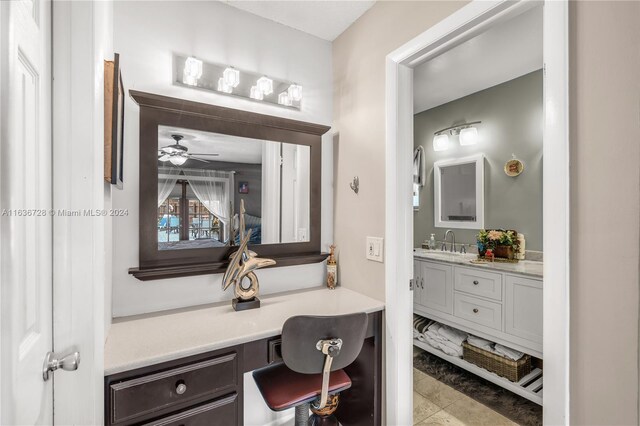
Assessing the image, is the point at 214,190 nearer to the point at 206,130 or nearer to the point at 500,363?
the point at 206,130

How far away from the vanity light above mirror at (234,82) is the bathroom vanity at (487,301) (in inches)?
73.6

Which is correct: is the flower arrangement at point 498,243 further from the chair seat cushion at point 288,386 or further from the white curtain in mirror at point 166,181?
the white curtain in mirror at point 166,181

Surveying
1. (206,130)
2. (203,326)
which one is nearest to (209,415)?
(203,326)

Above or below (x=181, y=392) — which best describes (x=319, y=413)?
→ below

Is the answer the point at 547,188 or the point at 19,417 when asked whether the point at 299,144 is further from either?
the point at 19,417

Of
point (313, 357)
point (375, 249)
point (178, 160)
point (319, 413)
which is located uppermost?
point (178, 160)

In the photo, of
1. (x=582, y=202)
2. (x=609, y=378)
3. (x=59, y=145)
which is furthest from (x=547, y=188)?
(x=59, y=145)

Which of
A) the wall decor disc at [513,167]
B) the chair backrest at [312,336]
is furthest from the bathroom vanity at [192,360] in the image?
the wall decor disc at [513,167]

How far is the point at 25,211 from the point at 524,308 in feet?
8.52

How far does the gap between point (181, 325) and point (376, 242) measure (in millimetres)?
1022

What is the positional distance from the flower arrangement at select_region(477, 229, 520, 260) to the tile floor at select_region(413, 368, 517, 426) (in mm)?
1170

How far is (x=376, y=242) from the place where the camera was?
164 centimetres

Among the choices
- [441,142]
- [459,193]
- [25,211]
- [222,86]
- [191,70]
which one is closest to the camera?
[25,211]

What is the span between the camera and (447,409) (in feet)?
6.48
